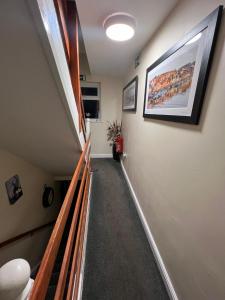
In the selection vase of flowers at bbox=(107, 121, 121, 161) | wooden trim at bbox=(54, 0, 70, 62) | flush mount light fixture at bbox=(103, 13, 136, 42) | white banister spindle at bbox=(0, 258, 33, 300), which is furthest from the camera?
vase of flowers at bbox=(107, 121, 121, 161)

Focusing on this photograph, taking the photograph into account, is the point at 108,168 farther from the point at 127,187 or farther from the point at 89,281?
the point at 89,281

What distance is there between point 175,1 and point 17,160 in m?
2.18

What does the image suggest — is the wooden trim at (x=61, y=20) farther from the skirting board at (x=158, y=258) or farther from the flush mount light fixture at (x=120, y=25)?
the skirting board at (x=158, y=258)

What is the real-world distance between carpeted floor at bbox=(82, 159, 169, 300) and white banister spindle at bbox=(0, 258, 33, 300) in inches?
26.4

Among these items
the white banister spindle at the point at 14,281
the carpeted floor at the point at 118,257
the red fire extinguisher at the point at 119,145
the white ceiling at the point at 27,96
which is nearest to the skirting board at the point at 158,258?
the carpeted floor at the point at 118,257

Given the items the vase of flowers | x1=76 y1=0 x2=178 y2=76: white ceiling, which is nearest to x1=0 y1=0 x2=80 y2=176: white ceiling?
x1=76 y1=0 x2=178 y2=76: white ceiling

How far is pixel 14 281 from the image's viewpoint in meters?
0.69

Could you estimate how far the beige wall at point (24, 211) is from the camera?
1.41 metres

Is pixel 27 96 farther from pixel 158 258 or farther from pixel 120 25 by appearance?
pixel 158 258

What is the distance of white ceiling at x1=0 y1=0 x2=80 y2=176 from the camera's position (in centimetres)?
54

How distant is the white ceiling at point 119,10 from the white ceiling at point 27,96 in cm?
97

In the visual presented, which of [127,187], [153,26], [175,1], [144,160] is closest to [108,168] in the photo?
[127,187]

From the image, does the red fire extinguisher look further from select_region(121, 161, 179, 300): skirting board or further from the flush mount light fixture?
the flush mount light fixture

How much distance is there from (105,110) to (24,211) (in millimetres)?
3072
